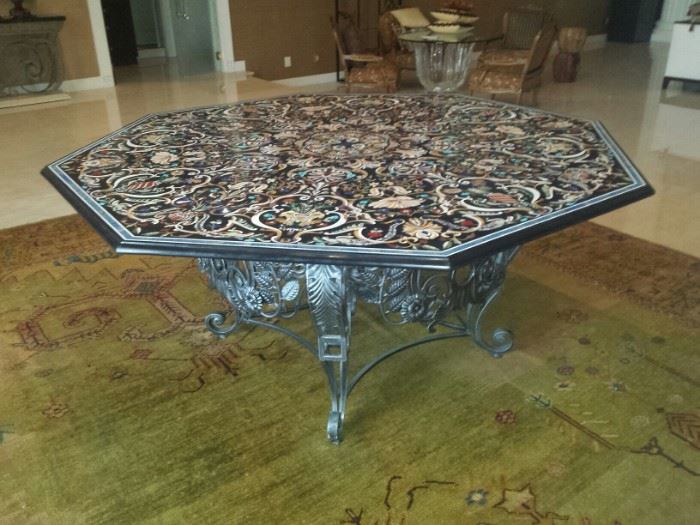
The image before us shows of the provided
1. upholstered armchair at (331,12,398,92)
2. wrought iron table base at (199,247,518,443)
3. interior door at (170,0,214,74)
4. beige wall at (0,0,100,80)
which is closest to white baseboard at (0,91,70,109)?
beige wall at (0,0,100,80)

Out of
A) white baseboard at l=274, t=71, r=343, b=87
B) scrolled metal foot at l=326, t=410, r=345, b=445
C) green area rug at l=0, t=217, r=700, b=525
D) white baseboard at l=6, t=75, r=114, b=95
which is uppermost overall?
white baseboard at l=6, t=75, r=114, b=95

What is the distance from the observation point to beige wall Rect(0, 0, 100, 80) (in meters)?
6.89

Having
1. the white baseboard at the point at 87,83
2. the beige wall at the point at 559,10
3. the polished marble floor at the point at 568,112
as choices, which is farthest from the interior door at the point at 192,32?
the beige wall at the point at 559,10

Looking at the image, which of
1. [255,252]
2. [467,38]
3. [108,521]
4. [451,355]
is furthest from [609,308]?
[467,38]

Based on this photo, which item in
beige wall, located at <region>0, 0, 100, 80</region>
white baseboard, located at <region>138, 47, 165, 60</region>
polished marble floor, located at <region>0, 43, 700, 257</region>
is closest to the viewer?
polished marble floor, located at <region>0, 43, 700, 257</region>

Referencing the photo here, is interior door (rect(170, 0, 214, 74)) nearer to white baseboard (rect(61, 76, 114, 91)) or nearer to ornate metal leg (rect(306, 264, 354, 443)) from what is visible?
white baseboard (rect(61, 76, 114, 91))

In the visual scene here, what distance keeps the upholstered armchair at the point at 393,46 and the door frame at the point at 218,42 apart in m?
1.83

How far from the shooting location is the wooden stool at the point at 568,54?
791cm

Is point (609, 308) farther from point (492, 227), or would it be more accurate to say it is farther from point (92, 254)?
point (92, 254)

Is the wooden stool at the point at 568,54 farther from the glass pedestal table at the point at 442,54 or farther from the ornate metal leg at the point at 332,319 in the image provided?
the ornate metal leg at the point at 332,319

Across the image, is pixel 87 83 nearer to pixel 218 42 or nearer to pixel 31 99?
pixel 31 99

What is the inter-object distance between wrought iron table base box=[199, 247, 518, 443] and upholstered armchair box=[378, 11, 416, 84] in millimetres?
5645

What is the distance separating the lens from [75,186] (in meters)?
1.89

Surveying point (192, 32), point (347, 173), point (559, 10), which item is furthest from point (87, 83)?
point (559, 10)
